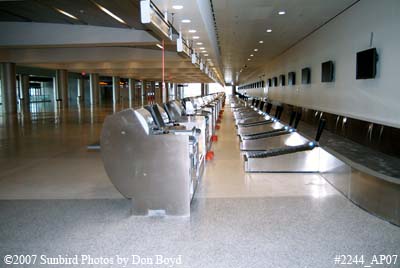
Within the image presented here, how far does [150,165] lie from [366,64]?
594 centimetres

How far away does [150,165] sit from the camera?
14.4ft

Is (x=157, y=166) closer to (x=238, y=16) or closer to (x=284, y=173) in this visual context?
(x=284, y=173)

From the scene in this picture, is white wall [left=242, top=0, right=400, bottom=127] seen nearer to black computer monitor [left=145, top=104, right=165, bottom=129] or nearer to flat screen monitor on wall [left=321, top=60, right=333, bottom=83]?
flat screen monitor on wall [left=321, top=60, right=333, bottom=83]

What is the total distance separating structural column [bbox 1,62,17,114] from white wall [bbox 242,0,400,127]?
17.2 metres

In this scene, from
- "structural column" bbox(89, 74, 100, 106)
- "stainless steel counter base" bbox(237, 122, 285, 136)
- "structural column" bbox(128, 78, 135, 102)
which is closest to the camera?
"stainless steel counter base" bbox(237, 122, 285, 136)

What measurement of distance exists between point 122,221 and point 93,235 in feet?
1.52

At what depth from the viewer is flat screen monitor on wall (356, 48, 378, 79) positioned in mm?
7882

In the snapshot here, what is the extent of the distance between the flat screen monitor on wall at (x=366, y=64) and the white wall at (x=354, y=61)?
4.9 inches

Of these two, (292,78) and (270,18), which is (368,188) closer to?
(270,18)

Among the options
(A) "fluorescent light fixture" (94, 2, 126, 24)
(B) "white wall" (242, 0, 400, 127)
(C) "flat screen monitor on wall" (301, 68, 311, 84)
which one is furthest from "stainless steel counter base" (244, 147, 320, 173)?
(C) "flat screen monitor on wall" (301, 68, 311, 84)

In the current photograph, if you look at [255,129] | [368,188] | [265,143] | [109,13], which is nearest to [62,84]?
[109,13]

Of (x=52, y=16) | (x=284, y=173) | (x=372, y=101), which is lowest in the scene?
(x=284, y=173)

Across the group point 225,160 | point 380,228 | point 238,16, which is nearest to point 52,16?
point 238,16

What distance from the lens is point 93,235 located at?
3.78 m
